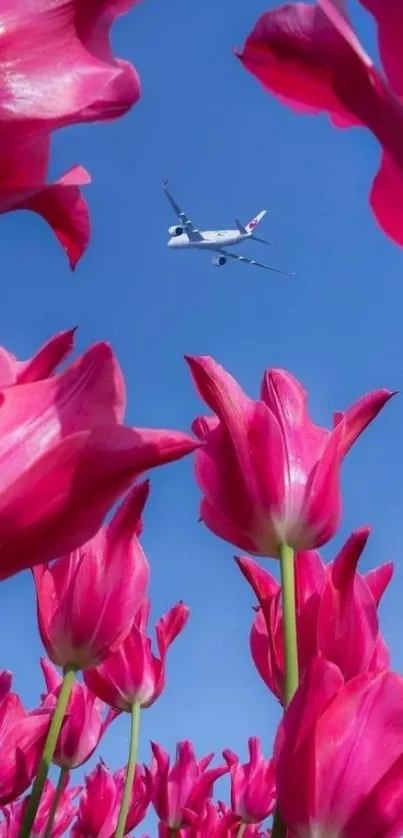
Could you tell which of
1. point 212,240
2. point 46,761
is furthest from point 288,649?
point 212,240

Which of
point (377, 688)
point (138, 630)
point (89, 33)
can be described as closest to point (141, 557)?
point (377, 688)

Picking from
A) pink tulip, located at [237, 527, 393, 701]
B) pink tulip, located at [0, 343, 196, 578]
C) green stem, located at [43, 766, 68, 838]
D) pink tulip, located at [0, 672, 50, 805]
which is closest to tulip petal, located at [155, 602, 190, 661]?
green stem, located at [43, 766, 68, 838]

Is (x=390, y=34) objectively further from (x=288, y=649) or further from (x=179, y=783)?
(x=179, y=783)

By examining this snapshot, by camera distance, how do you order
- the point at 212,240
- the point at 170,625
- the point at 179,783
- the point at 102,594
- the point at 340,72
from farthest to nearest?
the point at 212,240 → the point at 179,783 → the point at 170,625 → the point at 102,594 → the point at 340,72

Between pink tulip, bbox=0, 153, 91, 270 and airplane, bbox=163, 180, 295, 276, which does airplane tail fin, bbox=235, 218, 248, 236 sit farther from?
pink tulip, bbox=0, 153, 91, 270

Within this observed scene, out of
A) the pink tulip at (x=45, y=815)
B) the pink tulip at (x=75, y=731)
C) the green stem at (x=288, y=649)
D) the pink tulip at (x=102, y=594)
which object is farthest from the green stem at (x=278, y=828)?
the pink tulip at (x=45, y=815)

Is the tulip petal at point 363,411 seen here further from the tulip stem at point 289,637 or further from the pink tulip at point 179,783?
the pink tulip at point 179,783
